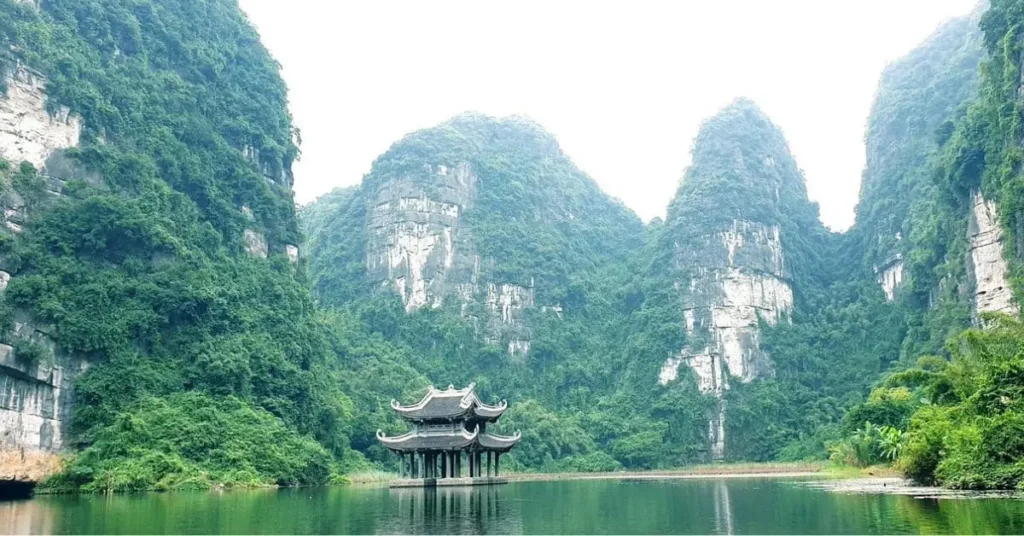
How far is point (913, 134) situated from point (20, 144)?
72185mm

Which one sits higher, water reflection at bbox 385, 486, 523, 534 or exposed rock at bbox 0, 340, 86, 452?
exposed rock at bbox 0, 340, 86, 452

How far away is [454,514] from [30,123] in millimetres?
29364

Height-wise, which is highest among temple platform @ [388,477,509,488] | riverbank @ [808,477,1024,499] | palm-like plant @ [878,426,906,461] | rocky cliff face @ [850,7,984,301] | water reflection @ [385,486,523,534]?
rocky cliff face @ [850,7,984,301]

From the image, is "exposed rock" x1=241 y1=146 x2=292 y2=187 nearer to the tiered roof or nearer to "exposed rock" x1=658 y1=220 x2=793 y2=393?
the tiered roof

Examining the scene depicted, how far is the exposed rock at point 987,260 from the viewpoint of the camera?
147 feet

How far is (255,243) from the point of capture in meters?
48.9

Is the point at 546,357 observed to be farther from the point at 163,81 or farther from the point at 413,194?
the point at 163,81

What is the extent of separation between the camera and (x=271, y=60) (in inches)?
2244

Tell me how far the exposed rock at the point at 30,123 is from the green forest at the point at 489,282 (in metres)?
0.50

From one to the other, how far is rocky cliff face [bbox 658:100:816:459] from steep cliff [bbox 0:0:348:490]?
37127 millimetres

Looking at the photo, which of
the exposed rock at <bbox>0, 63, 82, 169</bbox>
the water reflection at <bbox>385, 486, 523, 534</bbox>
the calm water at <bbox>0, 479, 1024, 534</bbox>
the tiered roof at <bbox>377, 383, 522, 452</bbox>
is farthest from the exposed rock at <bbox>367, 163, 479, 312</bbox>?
the calm water at <bbox>0, 479, 1024, 534</bbox>

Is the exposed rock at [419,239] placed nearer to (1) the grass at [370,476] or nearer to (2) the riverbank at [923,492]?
(1) the grass at [370,476]

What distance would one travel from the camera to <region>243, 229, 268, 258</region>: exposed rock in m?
48.2

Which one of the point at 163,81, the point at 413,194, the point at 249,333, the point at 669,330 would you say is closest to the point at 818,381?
the point at 669,330
